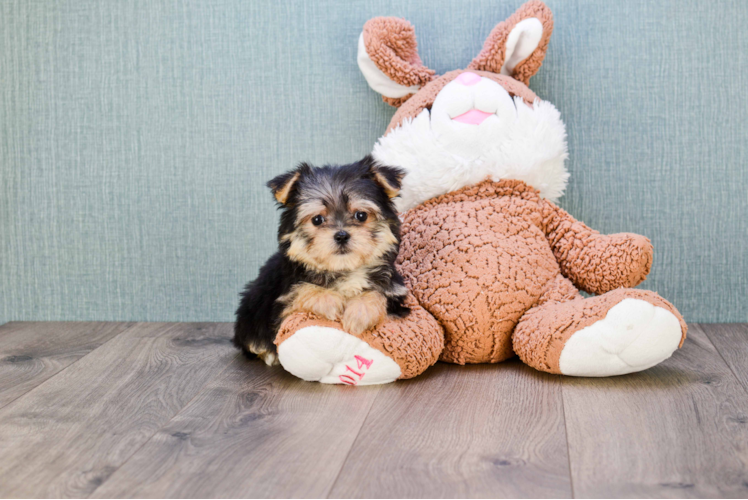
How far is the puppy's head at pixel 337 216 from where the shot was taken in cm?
175

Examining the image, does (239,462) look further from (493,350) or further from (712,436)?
(712,436)

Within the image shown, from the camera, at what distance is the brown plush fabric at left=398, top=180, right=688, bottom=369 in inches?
79.0

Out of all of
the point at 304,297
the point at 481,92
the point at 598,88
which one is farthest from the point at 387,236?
the point at 598,88

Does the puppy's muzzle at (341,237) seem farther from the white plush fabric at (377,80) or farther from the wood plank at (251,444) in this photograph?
the white plush fabric at (377,80)

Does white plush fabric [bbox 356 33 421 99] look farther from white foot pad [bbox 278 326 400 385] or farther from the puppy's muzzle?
white foot pad [bbox 278 326 400 385]

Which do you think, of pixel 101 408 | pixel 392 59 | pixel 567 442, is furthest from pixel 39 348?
pixel 567 442

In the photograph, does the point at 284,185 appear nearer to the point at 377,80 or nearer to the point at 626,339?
the point at 377,80

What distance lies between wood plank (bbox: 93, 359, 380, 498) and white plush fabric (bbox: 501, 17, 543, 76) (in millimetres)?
1320

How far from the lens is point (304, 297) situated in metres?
1.85

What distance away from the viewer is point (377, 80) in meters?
2.41

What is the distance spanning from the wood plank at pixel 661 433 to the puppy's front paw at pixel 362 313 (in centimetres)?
58

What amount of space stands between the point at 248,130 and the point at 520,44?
116cm

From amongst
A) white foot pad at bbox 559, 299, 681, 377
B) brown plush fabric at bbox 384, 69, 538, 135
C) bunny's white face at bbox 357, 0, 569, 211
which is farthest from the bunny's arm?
brown plush fabric at bbox 384, 69, 538, 135

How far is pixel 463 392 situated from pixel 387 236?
502 millimetres
